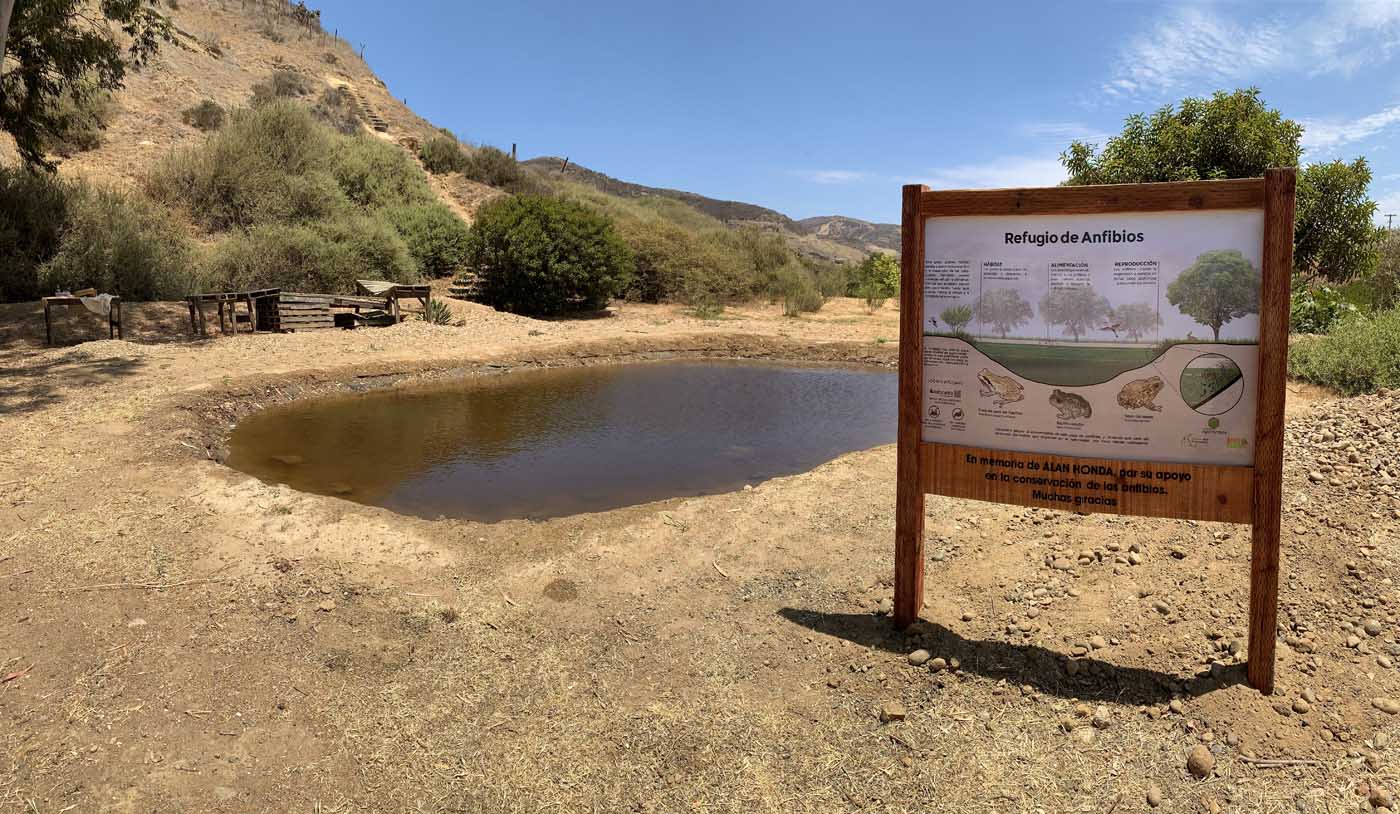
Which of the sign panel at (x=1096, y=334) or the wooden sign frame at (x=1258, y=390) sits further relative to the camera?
the sign panel at (x=1096, y=334)

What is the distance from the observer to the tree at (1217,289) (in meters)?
3.02

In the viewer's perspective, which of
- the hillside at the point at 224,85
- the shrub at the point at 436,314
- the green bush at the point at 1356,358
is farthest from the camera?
the hillside at the point at 224,85

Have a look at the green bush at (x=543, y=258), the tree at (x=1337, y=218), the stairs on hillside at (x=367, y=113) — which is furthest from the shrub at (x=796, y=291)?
the stairs on hillside at (x=367, y=113)

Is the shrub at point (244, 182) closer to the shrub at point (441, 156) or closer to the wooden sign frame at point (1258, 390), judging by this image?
the shrub at point (441, 156)

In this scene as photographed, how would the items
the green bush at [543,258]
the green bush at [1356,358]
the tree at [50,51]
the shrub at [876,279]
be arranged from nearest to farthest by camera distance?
the green bush at [1356,358] → the tree at [50,51] → the green bush at [543,258] → the shrub at [876,279]

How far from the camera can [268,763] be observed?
9.59 ft

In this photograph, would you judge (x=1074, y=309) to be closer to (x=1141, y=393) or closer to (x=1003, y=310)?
(x=1003, y=310)

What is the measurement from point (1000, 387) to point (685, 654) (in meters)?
1.85

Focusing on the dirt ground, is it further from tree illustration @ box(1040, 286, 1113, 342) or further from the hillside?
the hillside

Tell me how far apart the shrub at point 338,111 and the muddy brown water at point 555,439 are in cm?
2525

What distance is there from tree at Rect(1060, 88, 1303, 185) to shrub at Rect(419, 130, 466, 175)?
29839 mm

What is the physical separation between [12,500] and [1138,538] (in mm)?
7381

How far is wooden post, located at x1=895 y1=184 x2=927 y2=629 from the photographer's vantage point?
3.49 meters

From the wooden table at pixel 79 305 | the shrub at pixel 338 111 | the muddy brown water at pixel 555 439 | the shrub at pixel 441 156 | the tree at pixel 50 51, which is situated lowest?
the muddy brown water at pixel 555 439
